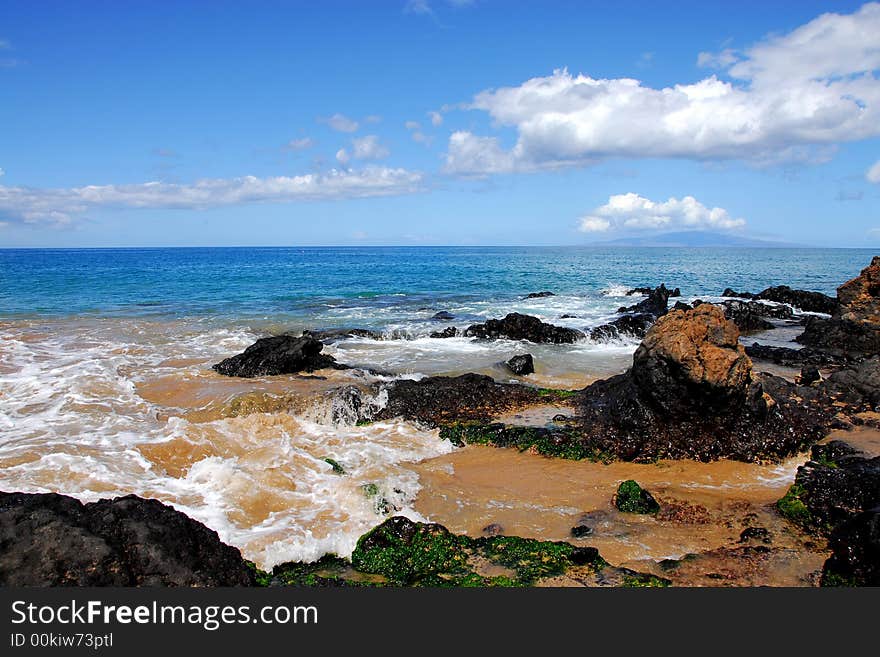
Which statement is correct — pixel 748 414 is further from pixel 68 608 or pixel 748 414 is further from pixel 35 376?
pixel 35 376

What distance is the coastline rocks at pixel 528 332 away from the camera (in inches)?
881

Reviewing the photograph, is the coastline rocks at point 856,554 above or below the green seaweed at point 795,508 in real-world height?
above

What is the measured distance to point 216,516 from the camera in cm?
760

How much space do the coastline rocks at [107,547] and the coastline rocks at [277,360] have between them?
35.6ft

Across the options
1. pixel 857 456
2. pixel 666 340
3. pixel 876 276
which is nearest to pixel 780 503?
pixel 857 456

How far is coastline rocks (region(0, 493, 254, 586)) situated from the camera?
4.26 m

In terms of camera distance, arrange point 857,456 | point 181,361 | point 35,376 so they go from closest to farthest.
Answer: point 857,456 → point 35,376 → point 181,361

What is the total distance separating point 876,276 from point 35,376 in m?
27.5

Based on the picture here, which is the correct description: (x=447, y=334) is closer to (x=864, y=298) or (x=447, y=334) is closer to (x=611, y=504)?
(x=864, y=298)

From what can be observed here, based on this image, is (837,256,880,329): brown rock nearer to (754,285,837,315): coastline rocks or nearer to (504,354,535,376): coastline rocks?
(504,354,535,376): coastline rocks

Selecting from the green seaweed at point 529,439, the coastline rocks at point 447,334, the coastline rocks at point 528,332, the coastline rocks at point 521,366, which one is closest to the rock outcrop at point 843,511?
the green seaweed at point 529,439

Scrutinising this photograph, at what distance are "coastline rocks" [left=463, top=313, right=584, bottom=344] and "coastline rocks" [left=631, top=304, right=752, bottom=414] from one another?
1122 cm

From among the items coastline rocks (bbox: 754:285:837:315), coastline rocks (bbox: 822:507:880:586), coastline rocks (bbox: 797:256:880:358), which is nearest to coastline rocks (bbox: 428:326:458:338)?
coastline rocks (bbox: 797:256:880:358)

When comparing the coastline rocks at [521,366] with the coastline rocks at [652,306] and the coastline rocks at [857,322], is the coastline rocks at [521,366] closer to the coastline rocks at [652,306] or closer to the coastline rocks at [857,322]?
the coastline rocks at [857,322]
